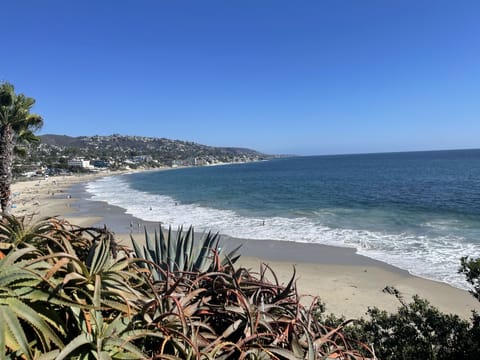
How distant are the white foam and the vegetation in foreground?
7.72 meters

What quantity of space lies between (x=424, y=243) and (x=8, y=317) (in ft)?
57.0

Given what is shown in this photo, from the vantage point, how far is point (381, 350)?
11.0 feet

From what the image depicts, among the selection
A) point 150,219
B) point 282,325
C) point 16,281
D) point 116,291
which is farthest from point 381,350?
point 150,219

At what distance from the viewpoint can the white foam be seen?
12258 mm

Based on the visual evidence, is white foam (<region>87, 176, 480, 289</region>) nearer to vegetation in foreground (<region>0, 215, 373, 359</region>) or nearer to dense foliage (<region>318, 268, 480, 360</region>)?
dense foliage (<region>318, 268, 480, 360</region>)

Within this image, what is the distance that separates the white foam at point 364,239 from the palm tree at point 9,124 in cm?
828

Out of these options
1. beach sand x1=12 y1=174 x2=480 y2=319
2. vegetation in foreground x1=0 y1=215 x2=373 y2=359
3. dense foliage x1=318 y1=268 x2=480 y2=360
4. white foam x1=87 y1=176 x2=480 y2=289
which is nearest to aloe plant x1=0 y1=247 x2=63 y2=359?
vegetation in foreground x1=0 y1=215 x2=373 y2=359

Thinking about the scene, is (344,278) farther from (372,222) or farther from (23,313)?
(23,313)

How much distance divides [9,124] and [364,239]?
17.3 meters

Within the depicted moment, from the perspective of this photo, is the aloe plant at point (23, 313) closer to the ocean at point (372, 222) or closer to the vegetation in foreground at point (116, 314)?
the vegetation in foreground at point (116, 314)

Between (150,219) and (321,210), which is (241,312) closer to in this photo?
(150,219)

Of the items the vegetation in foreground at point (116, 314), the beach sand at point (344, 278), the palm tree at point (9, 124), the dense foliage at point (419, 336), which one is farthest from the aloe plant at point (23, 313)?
the palm tree at point (9, 124)

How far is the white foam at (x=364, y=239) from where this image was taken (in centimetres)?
1226

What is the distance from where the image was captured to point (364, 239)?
1634 cm
